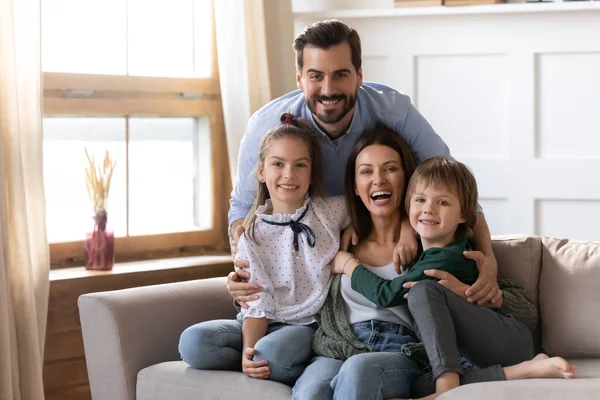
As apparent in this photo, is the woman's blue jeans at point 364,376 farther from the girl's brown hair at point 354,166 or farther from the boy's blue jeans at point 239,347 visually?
the girl's brown hair at point 354,166

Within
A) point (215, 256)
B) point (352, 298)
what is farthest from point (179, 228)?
point (352, 298)

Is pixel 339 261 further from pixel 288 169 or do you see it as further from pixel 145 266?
pixel 145 266

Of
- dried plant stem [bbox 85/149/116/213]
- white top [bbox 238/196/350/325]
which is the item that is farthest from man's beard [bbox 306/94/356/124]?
dried plant stem [bbox 85/149/116/213]

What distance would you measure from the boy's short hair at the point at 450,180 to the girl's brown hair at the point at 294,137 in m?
0.29

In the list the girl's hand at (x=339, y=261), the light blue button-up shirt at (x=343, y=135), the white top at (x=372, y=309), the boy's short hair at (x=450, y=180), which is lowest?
the white top at (x=372, y=309)

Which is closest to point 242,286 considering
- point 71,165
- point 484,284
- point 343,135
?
point 343,135

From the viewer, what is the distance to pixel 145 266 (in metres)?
3.33

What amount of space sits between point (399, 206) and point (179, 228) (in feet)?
4.17

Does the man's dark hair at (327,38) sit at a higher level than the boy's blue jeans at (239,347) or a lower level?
higher

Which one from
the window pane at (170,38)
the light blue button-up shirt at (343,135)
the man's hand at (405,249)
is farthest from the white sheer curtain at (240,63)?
the man's hand at (405,249)

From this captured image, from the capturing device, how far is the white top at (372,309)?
246 centimetres

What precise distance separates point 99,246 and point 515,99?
4.96 ft

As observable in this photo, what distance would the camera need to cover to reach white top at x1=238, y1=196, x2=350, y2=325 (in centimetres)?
258

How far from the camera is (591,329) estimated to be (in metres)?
2.52
